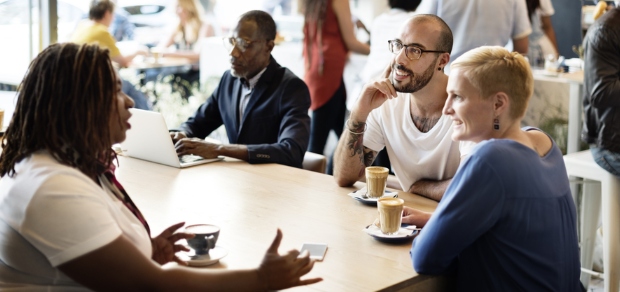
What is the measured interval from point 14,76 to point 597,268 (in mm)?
3381

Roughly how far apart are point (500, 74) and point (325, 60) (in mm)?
2735

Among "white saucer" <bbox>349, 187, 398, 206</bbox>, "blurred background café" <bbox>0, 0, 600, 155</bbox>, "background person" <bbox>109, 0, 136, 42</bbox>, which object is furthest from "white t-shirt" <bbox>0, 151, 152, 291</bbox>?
"background person" <bbox>109, 0, 136, 42</bbox>

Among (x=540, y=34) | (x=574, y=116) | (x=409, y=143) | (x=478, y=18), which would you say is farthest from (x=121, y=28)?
(x=409, y=143)

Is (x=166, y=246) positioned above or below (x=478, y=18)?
below

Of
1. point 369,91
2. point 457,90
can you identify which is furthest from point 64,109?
point 369,91

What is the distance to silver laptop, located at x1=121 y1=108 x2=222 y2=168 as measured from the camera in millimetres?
2764

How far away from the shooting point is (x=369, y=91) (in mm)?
2652

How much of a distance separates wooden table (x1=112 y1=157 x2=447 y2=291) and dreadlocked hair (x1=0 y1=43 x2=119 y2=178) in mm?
473

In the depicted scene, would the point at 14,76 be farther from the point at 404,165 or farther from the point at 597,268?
the point at 597,268

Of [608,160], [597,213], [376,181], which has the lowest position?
[597,213]

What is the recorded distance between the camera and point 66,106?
58.6 inches

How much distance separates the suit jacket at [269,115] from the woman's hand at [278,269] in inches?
54.6

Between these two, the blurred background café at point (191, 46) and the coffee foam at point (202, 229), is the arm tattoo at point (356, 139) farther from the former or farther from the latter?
the blurred background café at point (191, 46)

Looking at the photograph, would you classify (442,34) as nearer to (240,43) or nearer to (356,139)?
(356,139)
